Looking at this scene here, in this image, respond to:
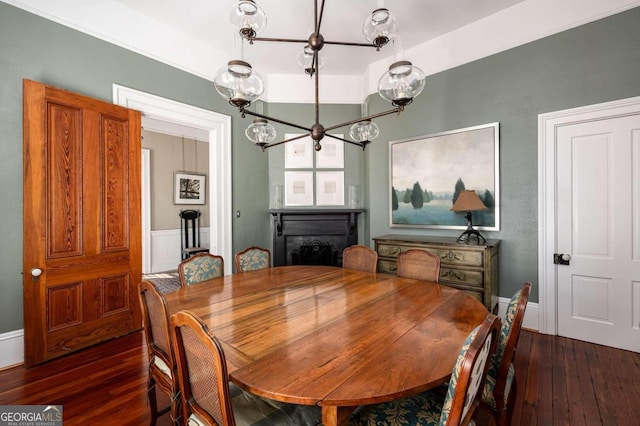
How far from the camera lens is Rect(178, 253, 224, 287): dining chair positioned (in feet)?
7.38

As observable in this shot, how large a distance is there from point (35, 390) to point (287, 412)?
6.90 ft

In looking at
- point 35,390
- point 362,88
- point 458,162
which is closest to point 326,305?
point 35,390

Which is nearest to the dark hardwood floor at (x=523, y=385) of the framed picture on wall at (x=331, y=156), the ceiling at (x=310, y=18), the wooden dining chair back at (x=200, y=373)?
the wooden dining chair back at (x=200, y=373)

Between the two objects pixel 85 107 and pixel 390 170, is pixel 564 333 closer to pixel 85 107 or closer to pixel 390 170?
pixel 390 170

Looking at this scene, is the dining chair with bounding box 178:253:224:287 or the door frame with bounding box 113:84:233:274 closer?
the dining chair with bounding box 178:253:224:287

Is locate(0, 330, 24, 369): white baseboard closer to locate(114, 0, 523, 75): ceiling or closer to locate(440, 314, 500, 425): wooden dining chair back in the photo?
locate(114, 0, 523, 75): ceiling

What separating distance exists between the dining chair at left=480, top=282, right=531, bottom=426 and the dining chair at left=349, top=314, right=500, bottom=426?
258 millimetres

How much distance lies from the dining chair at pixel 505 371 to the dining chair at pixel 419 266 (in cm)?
89

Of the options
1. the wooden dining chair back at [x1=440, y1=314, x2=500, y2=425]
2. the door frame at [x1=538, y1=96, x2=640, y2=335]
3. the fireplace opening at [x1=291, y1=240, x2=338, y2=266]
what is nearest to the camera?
the wooden dining chair back at [x1=440, y1=314, x2=500, y2=425]

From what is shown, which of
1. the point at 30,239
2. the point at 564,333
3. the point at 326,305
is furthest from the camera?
the point at 564,333

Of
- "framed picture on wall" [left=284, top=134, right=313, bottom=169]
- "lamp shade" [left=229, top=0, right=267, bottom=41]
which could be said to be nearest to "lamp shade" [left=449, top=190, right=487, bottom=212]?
"framed picture on wall" [left=284, top=134, right=313, bottom=169]

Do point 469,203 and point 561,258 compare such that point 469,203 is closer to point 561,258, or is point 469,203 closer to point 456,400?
point 561,258

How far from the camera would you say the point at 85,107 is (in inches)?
100

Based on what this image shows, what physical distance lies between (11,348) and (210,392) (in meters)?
2.51
